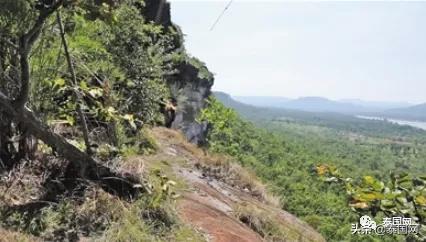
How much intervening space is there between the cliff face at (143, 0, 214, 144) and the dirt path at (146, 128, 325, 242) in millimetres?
10167

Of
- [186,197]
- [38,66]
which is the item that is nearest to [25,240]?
[38,66]

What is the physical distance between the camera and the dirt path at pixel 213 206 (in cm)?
565

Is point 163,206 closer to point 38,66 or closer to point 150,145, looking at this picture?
point 38,66

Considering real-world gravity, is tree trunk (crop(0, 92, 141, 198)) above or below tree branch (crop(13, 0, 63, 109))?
below

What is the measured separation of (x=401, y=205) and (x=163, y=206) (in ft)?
10.8

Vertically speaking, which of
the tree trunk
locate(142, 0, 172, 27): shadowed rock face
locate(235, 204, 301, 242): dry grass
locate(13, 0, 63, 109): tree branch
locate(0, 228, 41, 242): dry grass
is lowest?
locate(235, 204, 301, 242): dry grass

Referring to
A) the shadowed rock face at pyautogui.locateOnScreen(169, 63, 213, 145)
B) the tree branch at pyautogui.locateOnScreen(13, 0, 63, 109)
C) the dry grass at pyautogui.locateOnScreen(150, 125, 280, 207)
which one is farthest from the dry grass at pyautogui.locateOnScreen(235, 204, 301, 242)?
the shadowed rock face at pyautogui.locateOnScreen(169, 63, 213, 145)

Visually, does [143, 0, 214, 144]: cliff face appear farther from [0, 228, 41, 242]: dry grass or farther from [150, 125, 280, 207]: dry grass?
[0, 228, 41, 242]: dry grass

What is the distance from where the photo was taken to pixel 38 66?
228 inches

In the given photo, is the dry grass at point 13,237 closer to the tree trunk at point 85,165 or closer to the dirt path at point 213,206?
the tree trunk at point 85,165

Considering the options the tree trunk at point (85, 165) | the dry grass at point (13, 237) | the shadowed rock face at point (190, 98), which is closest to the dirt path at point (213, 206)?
the tree trunk at point (85, 165)

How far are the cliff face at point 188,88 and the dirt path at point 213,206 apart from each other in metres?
10.2

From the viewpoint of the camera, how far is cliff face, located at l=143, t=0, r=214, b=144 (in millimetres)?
20703

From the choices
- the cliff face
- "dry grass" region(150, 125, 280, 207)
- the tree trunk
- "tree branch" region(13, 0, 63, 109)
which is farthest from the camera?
the cliff face
